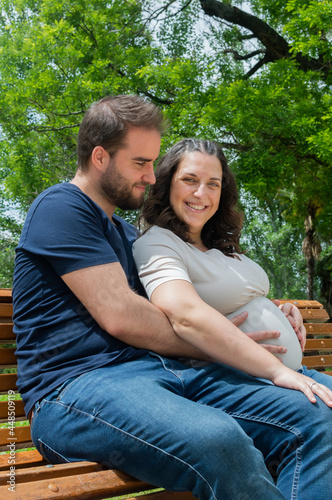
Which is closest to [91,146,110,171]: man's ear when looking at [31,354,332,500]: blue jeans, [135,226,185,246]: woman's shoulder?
[135,226,185,246]: woman's shoulder

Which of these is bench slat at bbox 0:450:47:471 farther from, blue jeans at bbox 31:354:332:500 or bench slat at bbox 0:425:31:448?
bench slat at bbox 0:425:31:448

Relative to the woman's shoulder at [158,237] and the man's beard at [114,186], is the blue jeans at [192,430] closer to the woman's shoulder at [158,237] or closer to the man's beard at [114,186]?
the woman's shoulder at [158,237]

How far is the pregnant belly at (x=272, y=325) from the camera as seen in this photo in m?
2.57

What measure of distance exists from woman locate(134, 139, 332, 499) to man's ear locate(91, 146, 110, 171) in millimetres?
402

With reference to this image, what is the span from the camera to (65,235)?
6.95ft

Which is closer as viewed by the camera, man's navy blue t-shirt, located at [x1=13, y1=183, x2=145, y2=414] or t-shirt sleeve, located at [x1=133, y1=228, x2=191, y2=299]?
man's navy blue t-shirt, located at [x1=13, y1=183, x2=145, y2=414]

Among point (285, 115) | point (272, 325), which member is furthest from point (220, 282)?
point (285, 115)

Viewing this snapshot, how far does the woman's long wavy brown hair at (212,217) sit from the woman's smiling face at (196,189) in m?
0.04

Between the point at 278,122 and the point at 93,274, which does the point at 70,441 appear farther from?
→ the point at 278,122

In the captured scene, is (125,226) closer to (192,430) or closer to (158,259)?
(158,259)

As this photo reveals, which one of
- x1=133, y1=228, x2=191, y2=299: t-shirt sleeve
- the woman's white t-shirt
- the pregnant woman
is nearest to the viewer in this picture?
the pregnant woman

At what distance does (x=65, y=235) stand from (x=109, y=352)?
0.48 metres

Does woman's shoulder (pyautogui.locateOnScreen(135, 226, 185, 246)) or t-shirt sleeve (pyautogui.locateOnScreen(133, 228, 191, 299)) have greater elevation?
woman's shoulder (pyautogui.locateOnScreen(135, 226, 185, 246))

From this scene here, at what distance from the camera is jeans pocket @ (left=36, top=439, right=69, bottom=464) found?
2.06 metres
